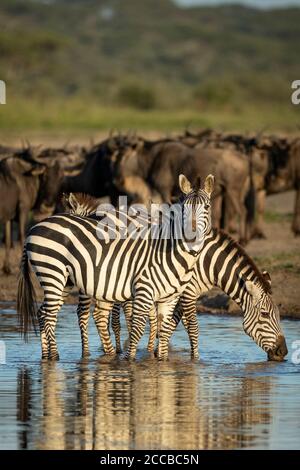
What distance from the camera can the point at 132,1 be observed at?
131250 millimetres

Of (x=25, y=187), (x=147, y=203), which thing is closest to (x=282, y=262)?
(x=147, y=203)

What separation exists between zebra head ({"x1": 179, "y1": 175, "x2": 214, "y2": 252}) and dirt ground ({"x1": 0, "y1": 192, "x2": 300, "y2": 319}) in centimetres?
369

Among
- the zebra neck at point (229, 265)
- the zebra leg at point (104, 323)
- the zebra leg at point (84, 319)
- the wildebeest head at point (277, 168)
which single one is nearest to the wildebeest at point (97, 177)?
the wildebeest head at point (277, 168)

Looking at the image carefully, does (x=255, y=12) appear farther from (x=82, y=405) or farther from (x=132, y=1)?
(x=82, y=405)

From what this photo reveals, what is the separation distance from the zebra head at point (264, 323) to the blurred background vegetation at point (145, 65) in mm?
25945

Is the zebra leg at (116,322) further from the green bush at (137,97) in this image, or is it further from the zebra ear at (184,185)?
the green bush at (137,97)

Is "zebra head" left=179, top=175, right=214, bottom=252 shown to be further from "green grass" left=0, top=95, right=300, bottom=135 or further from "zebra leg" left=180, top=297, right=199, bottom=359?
"green grass" left=0, top=95, right=300, bottom=135

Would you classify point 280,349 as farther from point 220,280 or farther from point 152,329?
point 152,329

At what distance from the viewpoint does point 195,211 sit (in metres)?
11.0

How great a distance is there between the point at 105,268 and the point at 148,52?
97436 mm

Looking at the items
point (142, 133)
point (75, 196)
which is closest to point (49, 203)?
point (75, 196)

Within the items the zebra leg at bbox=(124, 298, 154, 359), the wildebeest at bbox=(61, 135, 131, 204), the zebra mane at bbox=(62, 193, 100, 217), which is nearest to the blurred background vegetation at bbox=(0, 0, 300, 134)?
the wildebeest at bbox=(61, 135, 131, 204)

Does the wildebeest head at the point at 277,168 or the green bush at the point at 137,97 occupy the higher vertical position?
the green bush at the point at 137,97

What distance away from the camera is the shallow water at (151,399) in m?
8.39
